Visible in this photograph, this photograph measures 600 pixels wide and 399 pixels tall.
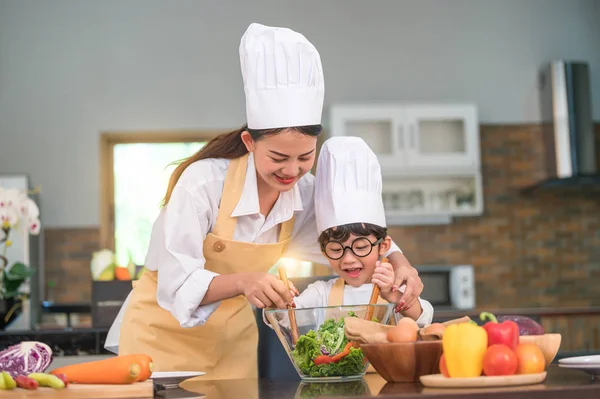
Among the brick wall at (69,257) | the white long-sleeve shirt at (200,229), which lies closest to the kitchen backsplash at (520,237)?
the brick wall at (69,257)

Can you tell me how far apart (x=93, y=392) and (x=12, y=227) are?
2134 mm

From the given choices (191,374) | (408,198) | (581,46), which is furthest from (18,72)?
(191,374)

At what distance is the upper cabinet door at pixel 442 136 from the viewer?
6.07 metres

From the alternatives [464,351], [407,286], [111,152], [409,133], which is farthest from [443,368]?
[111,152]

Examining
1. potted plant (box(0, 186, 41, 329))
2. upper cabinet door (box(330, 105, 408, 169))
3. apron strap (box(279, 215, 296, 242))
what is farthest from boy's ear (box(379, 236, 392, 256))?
upper cabinet door (box(330, 105, 408, 169))

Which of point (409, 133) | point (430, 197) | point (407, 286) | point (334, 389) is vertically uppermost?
point (409, 133)

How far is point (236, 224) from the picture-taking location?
78.1 inches

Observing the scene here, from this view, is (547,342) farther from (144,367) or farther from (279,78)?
(279,78)

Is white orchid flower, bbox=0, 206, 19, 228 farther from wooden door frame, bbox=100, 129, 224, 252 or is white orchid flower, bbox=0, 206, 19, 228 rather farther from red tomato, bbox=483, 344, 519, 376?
wooden door frame, bbox=100, 129, 224, 252

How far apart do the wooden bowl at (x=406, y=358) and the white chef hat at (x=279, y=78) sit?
25.5 inches

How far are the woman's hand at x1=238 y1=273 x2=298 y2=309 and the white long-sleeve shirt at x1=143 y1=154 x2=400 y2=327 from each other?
12 cm

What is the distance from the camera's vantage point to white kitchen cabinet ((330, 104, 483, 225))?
605cm

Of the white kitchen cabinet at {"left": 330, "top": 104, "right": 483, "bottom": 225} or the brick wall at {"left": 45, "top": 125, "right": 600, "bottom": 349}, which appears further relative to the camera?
the brick wall at {"left": 45, "top": 125, "right": 600, "bottom": 349}

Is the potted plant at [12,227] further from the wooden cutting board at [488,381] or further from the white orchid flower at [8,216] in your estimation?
the wooden cutting board at [488,381]
